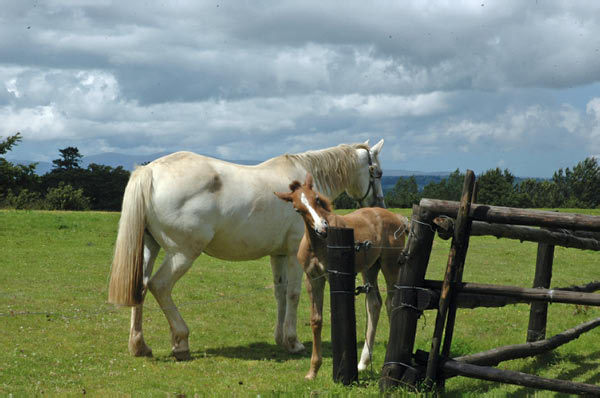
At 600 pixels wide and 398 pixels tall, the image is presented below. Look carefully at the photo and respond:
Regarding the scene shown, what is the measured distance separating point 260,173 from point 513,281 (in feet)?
36.8

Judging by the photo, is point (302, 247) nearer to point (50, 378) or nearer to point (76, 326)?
point (50, 378)

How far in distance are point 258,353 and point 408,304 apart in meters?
4.31

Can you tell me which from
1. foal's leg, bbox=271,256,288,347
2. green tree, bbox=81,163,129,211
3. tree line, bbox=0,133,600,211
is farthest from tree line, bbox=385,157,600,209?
foal's leg, bbox=271,256,288,347

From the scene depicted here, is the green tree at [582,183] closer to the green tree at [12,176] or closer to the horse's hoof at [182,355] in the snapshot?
the green tree at [12,176]

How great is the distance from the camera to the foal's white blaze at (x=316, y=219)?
6492 millimetres

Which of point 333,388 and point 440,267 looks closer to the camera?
point 333,388

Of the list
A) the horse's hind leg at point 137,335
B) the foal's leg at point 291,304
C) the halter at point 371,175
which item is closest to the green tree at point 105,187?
the halter at point 371,175

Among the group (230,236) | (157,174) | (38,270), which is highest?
(157,174)

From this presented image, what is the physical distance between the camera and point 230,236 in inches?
362

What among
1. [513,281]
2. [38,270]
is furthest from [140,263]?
[513,281]

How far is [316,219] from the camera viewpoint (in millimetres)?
6676

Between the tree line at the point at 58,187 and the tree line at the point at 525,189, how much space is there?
125 ft

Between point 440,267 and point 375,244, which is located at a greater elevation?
point 375,244

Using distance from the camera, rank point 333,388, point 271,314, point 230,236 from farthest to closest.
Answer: point 271,314
point 230,236
point 333,388
